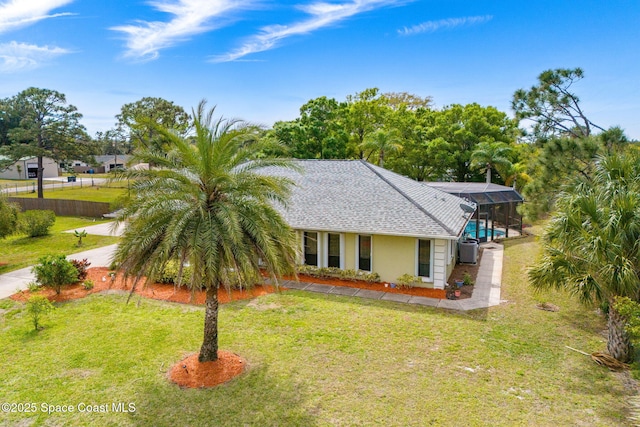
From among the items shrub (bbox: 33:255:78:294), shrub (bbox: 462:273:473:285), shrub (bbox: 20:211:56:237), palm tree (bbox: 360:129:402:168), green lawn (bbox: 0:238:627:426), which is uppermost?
palm tree (bbox: 360:129:402:168)

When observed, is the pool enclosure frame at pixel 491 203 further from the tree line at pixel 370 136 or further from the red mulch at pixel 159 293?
the red mulch at pixel 159 293

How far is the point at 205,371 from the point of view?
897 centimetres

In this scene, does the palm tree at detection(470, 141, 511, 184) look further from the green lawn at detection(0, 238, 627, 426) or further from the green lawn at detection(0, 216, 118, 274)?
the green lawn at detection(0, 216, 118, 274)

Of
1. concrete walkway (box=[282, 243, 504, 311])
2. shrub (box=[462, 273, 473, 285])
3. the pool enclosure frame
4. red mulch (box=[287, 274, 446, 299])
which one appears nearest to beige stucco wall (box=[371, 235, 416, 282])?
red mulch (box=[287, 274, 446, 299])

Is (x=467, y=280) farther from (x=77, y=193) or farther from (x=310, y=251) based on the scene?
(x=77, y=193)

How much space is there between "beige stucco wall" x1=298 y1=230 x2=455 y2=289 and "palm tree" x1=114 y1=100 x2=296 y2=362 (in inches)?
257

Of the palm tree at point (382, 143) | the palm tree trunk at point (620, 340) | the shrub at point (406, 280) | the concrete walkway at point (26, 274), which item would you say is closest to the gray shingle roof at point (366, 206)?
the shrub at point (406, 280)

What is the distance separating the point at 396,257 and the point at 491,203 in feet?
39.5

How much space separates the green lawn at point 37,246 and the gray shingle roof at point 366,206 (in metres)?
13.2

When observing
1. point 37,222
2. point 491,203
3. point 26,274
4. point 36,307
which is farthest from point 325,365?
point 37,222

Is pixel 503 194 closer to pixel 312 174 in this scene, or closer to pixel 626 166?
pixel 312 174

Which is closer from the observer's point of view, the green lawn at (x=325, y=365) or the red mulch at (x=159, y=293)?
the green lawn at (x=325, y=365)

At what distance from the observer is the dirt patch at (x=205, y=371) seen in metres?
8.63

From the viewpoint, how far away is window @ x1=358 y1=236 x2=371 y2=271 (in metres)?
16.0
